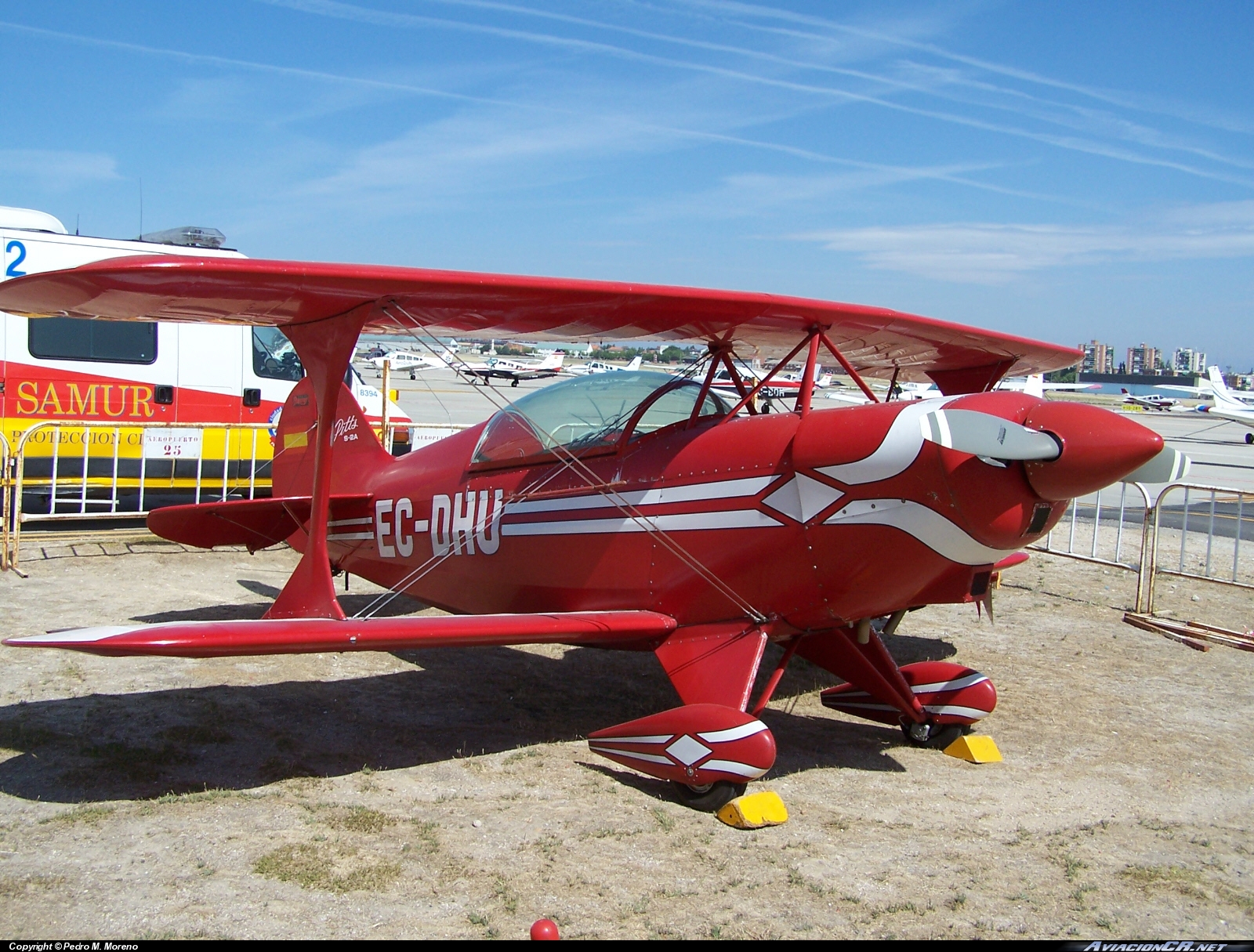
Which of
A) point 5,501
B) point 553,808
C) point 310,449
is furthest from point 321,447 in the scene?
point 5,501

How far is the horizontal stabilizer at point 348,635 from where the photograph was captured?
181 inches

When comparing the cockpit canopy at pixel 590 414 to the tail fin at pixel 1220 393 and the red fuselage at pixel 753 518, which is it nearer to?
the red fuselage at pixel 753 518

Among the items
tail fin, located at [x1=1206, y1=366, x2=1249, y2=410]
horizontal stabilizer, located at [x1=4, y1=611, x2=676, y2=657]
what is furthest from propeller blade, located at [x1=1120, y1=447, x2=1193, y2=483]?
tail fin, located at [x1=1206, y1=366, x2=1249, y2=410]

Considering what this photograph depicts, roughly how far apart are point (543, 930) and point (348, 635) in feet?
6.58

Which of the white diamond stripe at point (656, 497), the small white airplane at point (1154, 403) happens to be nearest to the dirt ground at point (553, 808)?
the white diamond stripe at point (656, 497)

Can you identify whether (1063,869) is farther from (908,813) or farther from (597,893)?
(597,893)

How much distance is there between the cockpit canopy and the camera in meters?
6.23

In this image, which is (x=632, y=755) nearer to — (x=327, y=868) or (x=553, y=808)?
(x=553, y=808)

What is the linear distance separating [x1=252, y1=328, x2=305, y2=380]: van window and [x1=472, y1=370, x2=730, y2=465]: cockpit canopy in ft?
21.8

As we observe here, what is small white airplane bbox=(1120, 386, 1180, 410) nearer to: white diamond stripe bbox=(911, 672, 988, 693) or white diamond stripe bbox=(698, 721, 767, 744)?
white diamond stripe bbox=(911, 672, 988, 693)

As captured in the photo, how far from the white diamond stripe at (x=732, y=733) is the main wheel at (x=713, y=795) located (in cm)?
20

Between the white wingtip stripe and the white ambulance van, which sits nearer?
the white wingtip stripe

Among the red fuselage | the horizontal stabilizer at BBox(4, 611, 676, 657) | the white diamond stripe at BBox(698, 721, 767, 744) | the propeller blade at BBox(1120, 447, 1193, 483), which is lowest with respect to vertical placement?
the white diamond stripe at BBox(698, 721, 767, 744)
